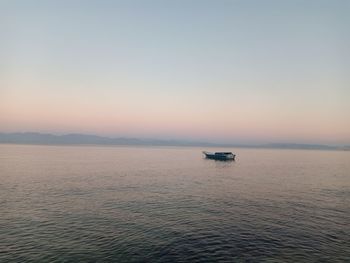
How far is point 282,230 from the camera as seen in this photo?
39.4 metres

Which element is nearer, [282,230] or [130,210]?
[282,230]

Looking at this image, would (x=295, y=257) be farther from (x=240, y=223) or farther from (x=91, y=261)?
(x=91, y=261)

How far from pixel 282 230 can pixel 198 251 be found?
14.4m

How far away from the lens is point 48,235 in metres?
35.0

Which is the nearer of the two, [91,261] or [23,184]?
[91,261]

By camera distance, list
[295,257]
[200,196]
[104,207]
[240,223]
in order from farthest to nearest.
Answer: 1. [200,196]
2. [104,207]
3. [240,223]
4. [295,257]

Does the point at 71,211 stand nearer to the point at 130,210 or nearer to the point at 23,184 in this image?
the point at 130,210

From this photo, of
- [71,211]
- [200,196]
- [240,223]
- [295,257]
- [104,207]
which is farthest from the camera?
[200,196]

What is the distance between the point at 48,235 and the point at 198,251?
18.0 m

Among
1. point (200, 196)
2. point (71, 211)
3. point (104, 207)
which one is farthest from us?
point (200, 196)

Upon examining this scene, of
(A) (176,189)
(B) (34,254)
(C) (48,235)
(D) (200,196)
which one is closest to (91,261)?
(B) (34,254)

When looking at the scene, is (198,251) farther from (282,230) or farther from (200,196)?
(200,196)

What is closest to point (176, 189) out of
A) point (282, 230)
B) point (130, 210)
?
point (130, 210)

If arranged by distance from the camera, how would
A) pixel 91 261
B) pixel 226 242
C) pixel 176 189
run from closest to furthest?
pixel 91 261
pixel 226 242
pixel 176 189
